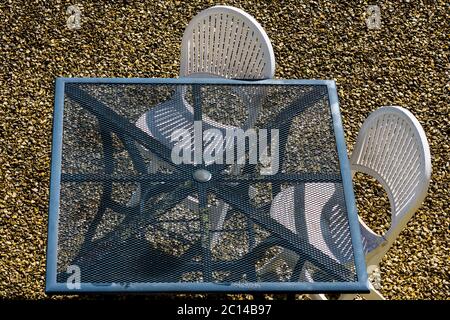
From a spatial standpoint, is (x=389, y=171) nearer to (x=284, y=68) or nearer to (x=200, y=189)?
(x=200, y=189)

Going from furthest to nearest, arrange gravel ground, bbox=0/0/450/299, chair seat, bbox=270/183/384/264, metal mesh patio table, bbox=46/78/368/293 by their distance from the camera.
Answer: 1. gravel ground, bbox=0/0/450/299
2. chair seat, bbox=270/183/384/264
3. metal mesh patio table, bbox=46/78/368/293

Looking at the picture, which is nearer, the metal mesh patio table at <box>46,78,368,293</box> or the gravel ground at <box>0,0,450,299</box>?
the metal mesh patio table at <box>46,78,368,293</box>

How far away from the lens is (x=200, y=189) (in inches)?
154

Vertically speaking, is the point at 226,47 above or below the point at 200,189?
above

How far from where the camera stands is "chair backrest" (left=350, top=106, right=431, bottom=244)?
414 centimetres

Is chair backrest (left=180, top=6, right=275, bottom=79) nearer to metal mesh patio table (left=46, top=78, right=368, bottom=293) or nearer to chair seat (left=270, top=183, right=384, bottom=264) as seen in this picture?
metal mesh patio table (left=46, top=78, right=368, bottom=293)

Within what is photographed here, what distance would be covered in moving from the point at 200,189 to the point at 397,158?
114 cm

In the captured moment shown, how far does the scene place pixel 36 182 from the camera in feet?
17.4

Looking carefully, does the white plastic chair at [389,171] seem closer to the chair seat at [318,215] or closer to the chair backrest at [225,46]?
the chair seat at [318,215]

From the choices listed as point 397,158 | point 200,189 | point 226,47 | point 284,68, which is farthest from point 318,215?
point 284,68

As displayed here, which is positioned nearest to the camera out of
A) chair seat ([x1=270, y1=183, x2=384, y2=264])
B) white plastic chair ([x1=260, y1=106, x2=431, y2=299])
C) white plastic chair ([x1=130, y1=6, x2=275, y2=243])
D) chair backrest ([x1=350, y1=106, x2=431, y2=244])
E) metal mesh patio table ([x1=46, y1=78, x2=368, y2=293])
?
metal mesh patio table ([x1=46, y1=78, x2=368, y2=293])

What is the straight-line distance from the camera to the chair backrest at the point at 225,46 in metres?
4.88

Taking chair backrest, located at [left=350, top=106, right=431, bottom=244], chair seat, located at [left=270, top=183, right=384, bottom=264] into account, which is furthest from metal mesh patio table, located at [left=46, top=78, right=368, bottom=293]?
chair backrest, located at [left=350, top=106, right=431, bottom=244]
